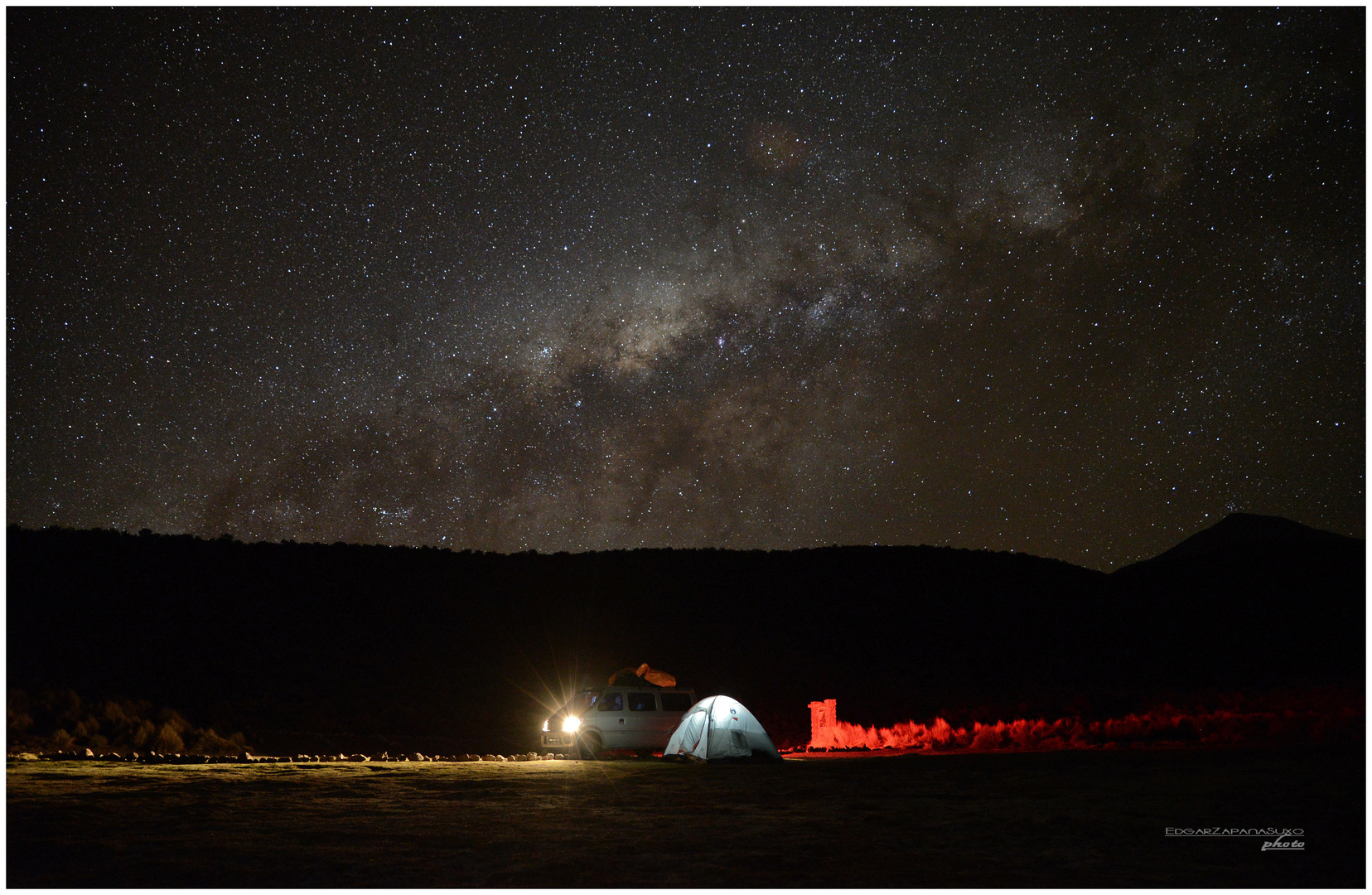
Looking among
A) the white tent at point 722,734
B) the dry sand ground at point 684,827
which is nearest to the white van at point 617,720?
the white tent at point 722,734

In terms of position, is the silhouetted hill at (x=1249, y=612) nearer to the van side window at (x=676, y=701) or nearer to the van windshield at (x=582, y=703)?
the van side window at (x=676, y=701)

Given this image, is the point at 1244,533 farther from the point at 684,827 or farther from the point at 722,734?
the point at 684,827

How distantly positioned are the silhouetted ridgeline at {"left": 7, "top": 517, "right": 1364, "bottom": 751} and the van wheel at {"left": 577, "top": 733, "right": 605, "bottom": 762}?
6.61m

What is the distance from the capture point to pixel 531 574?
5241 cm

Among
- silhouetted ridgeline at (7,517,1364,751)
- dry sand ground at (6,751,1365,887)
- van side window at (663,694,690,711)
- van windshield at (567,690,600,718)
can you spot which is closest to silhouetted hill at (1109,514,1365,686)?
silhouetted ridgeline at (7,517,1364,751)

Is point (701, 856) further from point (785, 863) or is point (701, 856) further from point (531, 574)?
point (531, 574)

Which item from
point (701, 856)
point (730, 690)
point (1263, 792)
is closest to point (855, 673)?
point (730, 690)

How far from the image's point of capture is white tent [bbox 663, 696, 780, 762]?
51.9ft

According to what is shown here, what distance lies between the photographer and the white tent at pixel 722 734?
1580cm

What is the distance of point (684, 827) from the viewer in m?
7.45

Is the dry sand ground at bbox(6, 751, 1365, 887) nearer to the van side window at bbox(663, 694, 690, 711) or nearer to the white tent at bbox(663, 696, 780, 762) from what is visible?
the white tent at bbox(663, 696, 780, 762)

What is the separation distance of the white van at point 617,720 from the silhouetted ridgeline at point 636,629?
6.15 m

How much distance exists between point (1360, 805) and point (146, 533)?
1927 inches

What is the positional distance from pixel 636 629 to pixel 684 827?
41.3 m
